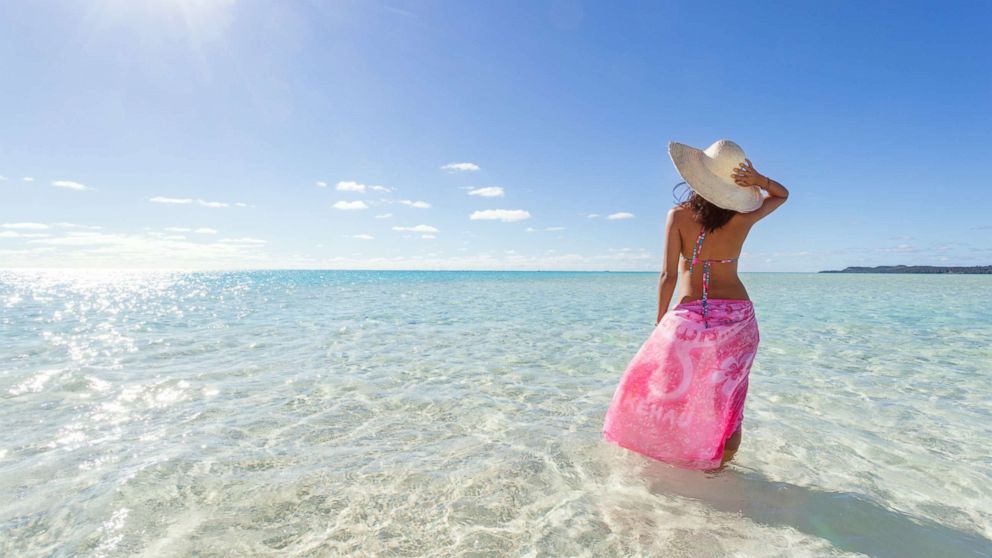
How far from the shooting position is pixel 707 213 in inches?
127

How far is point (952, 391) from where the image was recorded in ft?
20.0

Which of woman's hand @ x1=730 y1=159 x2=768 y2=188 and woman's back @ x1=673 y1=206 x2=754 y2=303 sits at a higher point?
woman's hand @ x1=730 y1=159 x2=768 y2=188

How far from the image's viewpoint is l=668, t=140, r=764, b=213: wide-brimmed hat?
3084mm

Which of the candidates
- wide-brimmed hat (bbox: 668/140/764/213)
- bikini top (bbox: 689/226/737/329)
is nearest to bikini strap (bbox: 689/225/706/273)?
bikini top (bbox: 689/226/737/329)

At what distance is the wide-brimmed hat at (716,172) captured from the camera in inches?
121

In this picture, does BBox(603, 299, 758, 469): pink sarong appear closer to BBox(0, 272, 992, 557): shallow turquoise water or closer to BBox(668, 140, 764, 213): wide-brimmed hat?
BBox(0, 272, 992, 557): shallow turquoise water

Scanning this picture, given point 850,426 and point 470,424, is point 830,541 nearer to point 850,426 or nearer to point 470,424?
point 850,426

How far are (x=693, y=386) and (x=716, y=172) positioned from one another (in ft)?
4.75

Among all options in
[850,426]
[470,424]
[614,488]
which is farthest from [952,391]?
[470,424]

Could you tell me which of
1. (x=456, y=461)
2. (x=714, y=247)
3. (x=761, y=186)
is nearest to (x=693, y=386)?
(x=714, y=247)

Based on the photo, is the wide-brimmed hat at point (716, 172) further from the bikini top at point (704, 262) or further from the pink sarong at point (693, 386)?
the pink sarong at point (693, 386)

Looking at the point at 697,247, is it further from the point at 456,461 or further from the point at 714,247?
the point at 456,461

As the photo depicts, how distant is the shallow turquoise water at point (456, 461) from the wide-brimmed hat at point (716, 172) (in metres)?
2.02

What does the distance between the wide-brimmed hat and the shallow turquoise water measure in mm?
2020
